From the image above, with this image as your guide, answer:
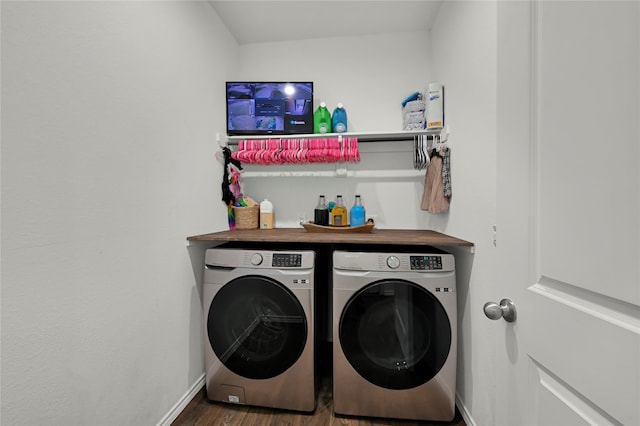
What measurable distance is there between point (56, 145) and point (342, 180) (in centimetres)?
165

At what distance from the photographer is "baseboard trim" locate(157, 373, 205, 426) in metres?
1.32

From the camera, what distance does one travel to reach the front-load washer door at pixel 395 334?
4.44 ft

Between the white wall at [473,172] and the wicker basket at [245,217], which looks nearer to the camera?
the white wall at [473,172]

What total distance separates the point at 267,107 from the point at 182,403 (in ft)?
6.69

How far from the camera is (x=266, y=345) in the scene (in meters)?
1.46

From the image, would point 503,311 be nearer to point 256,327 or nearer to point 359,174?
point 256,327

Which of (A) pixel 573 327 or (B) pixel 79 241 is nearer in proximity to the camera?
(A) pixel 573 327

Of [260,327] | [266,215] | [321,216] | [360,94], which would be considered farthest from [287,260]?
[360,94]

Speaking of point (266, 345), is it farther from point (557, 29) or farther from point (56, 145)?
point (557, 29)

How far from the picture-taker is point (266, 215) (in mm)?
2010

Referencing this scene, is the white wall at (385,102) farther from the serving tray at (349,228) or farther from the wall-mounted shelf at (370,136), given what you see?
the serving tray at (349,228)

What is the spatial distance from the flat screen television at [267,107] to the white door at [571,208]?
55.2 inches

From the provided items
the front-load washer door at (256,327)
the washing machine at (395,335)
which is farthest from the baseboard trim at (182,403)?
the washing machine at (395,335)

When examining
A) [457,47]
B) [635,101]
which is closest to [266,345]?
[635,101]
